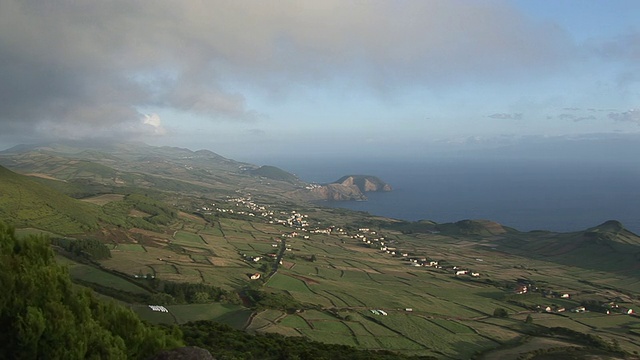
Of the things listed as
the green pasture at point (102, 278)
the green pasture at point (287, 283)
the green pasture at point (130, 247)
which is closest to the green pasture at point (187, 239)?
the green pasture at point (130, 247)

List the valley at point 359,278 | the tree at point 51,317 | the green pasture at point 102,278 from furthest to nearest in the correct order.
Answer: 1. the green pasture at point 102,278
2. the valley at point 359,278
3. the tree at point 51,317

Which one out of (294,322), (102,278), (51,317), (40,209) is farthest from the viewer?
(40,209)

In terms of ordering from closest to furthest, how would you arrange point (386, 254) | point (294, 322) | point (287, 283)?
A: point (294, 322), point (287, 283), point (386, 254)

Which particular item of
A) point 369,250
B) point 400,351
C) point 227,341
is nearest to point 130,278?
point 227,341

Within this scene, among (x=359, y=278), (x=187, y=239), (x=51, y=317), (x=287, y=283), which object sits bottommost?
(x=359, y=278)

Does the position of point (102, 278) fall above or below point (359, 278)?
above

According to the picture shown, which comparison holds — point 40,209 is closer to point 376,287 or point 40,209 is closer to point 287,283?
point 287,283

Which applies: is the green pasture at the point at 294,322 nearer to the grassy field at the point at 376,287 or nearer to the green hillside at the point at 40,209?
the grassy field at the point at 376,287

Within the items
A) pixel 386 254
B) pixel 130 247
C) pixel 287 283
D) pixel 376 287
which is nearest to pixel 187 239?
pixel 130 247

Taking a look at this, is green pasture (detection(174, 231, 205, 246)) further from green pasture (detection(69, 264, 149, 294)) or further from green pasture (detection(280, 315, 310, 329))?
green pasture (detection(280, 315, 310, 329))
